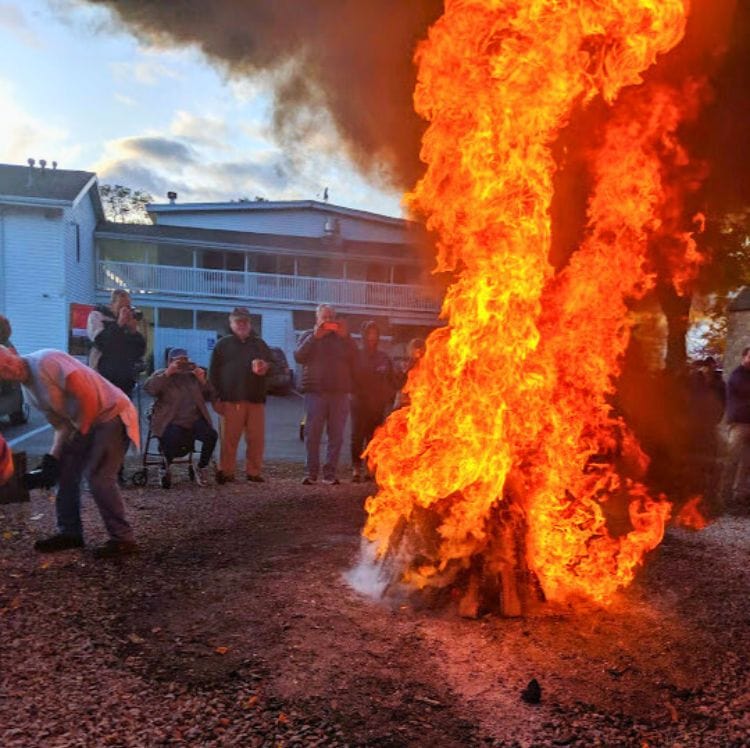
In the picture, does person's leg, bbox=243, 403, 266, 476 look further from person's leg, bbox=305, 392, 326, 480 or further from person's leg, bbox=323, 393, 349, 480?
person's leg, bbox=323, 393, 349, 480

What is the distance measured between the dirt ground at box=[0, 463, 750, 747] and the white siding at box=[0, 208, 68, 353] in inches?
755

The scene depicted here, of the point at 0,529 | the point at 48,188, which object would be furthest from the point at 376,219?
the point at 0,529

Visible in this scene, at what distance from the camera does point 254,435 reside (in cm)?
783

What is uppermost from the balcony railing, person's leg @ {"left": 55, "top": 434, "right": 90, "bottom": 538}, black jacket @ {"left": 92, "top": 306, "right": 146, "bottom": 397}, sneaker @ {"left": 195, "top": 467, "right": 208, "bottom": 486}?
the balcony railing

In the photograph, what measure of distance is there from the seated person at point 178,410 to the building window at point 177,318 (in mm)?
20885

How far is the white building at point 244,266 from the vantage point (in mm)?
25859

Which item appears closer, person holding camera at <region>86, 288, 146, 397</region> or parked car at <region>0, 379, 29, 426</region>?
person holding camera at <region>86, 288, 146, 397</region>

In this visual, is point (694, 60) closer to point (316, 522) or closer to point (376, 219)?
point (316, 522)

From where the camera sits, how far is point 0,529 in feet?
18.1

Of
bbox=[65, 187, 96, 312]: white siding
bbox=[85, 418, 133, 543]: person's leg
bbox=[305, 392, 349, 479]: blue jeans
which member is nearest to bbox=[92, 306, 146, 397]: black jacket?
bbox=[305, 392, 349, 479]: blue jeans

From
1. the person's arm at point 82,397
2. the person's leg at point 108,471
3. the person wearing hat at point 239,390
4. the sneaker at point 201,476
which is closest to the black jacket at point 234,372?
the person wearing hat at point 239,390

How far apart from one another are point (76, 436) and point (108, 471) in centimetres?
35

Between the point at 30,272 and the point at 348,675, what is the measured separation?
2261 centimetres

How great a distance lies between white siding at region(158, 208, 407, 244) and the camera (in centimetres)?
2866
